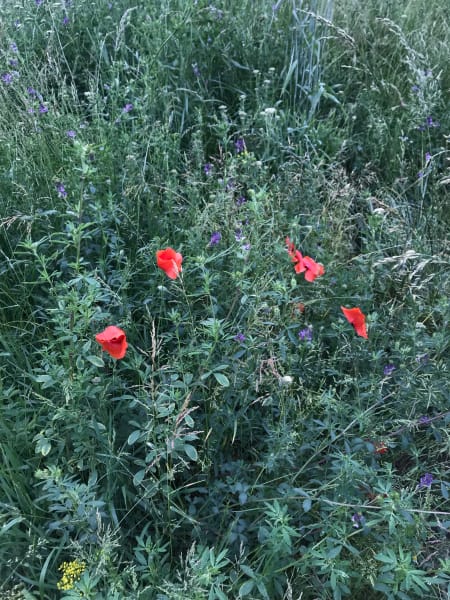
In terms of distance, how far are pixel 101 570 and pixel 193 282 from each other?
101 centimetres

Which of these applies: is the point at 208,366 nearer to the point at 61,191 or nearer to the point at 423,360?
the point at 423,360

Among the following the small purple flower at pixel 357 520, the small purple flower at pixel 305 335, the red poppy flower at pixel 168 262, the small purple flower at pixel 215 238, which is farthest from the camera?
the small purple flower at pixel 215 238

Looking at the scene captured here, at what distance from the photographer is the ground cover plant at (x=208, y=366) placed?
5.44 ft

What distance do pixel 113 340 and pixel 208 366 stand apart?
30 centimetres

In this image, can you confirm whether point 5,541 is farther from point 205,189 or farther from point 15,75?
point 15,75

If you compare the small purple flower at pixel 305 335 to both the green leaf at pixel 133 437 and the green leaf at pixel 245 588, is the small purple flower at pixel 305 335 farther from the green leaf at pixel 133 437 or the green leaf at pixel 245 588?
the green leaf at pixel 245 588

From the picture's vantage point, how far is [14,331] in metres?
2.26

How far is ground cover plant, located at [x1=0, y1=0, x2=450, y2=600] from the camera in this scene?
1657 millimetres

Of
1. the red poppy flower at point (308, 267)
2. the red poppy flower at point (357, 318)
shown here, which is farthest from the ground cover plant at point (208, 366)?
the red poppy flower at point (357, 318)

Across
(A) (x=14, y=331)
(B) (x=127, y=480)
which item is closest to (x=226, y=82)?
(A) (x=14, y=331)

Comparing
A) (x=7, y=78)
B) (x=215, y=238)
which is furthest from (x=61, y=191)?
(x=7, y=78)

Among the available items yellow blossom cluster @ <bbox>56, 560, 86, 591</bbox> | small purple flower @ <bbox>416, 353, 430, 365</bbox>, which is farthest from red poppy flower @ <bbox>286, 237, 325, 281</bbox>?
yellow blossom cluster @ <bbox>56, 560, 86, 591</bbox>

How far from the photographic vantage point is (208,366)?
1813 mm

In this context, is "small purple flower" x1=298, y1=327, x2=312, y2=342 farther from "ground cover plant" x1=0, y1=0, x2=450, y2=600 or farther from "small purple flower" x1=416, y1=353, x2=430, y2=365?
"small purple flower" x1=416, y1=353, x2=430, y2=365
